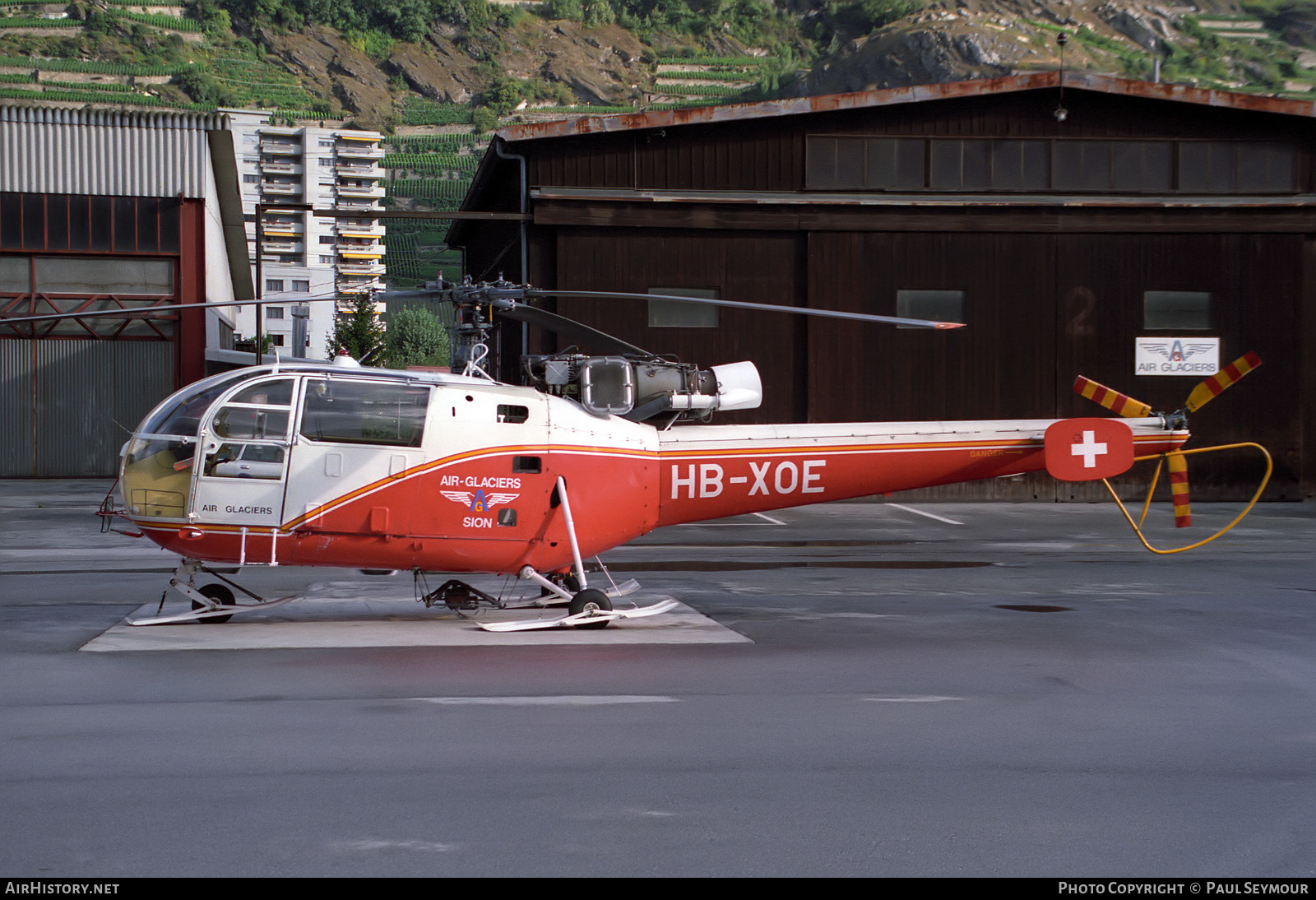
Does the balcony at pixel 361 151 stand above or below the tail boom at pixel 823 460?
above

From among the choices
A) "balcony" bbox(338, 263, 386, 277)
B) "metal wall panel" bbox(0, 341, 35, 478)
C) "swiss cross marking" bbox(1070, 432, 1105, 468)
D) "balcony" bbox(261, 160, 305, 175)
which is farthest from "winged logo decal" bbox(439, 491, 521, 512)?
"balcony" bbox(261, 160, 305, 175)

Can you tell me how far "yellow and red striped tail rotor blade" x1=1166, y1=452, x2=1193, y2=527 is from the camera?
12227 millimetres

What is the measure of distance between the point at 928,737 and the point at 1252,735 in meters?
2.00

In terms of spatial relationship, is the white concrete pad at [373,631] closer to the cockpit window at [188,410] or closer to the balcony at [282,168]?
the cockpit window at [188,410]

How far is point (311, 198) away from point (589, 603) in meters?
163

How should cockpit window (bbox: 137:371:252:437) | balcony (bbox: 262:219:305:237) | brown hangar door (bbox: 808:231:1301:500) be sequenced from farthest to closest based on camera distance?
balcony (bbox: 262:219:305:237) < brown hangar door (bbox: 808:231:1301:500) < cockpit window (bbox: 137:371:252:437)

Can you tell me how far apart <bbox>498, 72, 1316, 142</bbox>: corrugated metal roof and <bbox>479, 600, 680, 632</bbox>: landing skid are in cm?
1597

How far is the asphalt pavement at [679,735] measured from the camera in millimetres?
5281

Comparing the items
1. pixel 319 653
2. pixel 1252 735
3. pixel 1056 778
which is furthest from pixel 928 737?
pixel 319 653

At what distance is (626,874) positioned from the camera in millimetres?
4957

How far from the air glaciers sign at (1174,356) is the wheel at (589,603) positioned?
1937 cm

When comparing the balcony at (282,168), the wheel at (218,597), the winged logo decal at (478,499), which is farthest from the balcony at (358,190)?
the winged logo decal at (478,499)

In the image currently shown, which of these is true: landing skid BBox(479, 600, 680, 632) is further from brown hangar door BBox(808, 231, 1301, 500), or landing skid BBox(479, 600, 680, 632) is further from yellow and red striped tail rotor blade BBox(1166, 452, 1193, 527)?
brown hangar door BBox(808, 231, 1301, 500)
